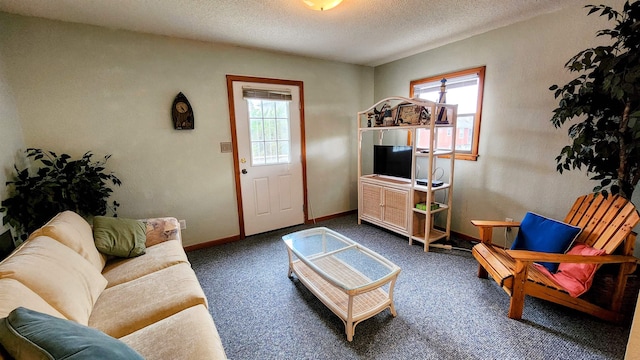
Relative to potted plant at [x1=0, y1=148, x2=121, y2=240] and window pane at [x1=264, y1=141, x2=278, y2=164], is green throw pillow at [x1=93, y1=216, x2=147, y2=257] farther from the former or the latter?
window pane at [x1=264, y1=141, x2=278, y2=164]

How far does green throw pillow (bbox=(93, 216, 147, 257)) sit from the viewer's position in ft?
6.41

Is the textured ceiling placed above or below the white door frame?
above

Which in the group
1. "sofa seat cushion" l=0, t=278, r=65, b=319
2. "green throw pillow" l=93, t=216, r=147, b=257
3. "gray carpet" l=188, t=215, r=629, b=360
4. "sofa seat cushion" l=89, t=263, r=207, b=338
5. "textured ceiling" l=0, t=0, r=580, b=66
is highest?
"textured ceiling" l=0, t=0, r=580, b=66

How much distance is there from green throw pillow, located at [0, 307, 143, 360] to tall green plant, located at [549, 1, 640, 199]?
2.65 meters

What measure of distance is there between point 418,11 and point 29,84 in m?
3.45

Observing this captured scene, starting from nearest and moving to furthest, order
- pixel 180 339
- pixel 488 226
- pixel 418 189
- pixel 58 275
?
pixel 180 339, pixel 58 275, pixel 488 226, pixel 418 189

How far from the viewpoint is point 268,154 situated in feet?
11.5

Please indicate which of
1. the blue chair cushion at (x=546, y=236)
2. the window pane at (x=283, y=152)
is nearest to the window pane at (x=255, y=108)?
the window pane at (x=283, y=152)

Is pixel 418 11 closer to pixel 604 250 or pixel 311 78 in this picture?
pixel 311 78

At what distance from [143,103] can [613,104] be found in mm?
3985

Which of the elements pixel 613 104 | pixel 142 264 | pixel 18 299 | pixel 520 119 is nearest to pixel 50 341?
pixel 18 299

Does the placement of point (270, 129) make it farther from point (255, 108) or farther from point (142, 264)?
point (142, 264)

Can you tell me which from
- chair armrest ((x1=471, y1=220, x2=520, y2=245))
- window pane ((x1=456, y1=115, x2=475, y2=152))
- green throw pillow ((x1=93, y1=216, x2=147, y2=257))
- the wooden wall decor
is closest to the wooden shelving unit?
window pane ((x1=456, y1=115, x2=475, y2=152))

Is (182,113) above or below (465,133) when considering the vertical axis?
above
